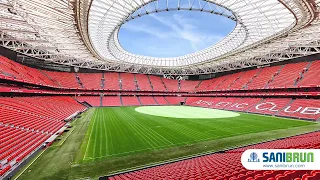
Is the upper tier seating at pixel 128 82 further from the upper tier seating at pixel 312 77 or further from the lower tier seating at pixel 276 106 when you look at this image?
the upper tier seating at pixel 312 77

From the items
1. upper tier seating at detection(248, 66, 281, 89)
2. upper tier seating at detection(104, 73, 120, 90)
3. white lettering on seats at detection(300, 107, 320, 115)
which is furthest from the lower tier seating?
upper tier seating at detection(104, 73, 120, 90)

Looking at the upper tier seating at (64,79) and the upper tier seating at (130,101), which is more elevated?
A: the upper tier seating at (64,79)

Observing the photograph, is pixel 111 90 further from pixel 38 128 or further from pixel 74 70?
pixel 38 128

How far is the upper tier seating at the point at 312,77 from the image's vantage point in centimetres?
3500

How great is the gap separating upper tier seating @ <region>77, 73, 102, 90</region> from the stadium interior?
0.29 m

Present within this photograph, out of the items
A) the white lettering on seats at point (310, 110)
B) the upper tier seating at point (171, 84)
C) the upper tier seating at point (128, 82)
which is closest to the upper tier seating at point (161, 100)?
the upper tier seating at point (171, 84)

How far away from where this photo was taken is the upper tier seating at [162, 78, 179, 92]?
6719 cm

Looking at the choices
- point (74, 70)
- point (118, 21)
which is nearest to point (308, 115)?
point (118, 21)

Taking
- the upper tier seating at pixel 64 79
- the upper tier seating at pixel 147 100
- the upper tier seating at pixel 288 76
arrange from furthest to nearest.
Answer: the upper tier seating at pixel 147 100
the upper tier seating at pixel 64 79
the upper tier seating at pixel 288 76

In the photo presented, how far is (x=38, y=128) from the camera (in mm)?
18266

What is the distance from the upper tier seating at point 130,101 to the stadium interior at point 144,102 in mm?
302

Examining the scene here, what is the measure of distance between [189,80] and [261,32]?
139 feet

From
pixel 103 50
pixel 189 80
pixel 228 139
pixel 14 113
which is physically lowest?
pixel 228 139

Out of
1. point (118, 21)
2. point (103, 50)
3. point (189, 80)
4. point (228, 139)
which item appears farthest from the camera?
point (189, 80)
